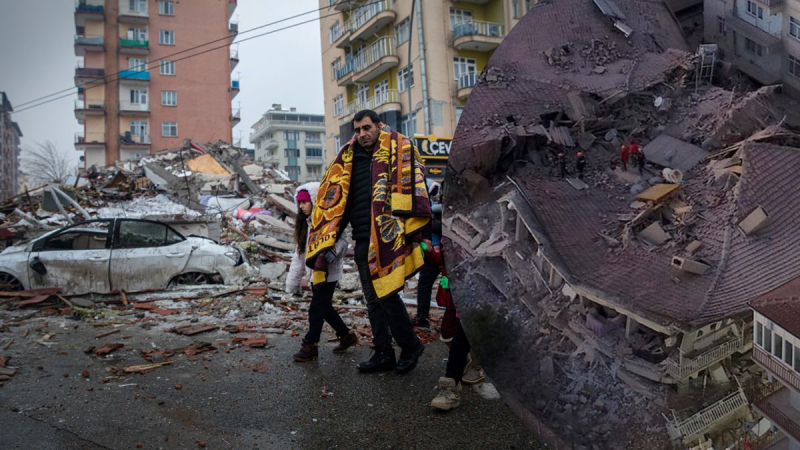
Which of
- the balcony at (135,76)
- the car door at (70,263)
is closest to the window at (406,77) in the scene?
the car door at (70,263)

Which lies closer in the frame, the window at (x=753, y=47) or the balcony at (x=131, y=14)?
the window at (x=753, y=47)

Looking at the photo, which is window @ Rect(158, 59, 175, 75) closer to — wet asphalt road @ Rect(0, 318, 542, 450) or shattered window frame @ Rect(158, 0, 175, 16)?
shattered window frame @ Rect(158, 0, 175, 16)

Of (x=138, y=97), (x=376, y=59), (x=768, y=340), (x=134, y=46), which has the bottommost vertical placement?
A: (x=768, y=340)

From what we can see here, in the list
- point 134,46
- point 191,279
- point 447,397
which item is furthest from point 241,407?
point 134,46

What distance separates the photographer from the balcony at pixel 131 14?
127 feet

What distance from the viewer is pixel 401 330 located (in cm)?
322

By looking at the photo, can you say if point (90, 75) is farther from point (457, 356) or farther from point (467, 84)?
point (467, 84)

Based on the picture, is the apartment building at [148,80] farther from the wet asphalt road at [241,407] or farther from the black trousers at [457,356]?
the black trousers at [457,356]

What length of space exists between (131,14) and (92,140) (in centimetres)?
985

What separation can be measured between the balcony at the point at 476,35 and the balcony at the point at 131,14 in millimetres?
44267

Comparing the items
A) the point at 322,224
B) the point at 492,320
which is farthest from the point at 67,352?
the point at 492,320

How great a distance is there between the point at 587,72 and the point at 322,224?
91.6 inches

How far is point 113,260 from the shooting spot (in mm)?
7250

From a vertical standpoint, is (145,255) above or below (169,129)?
below
